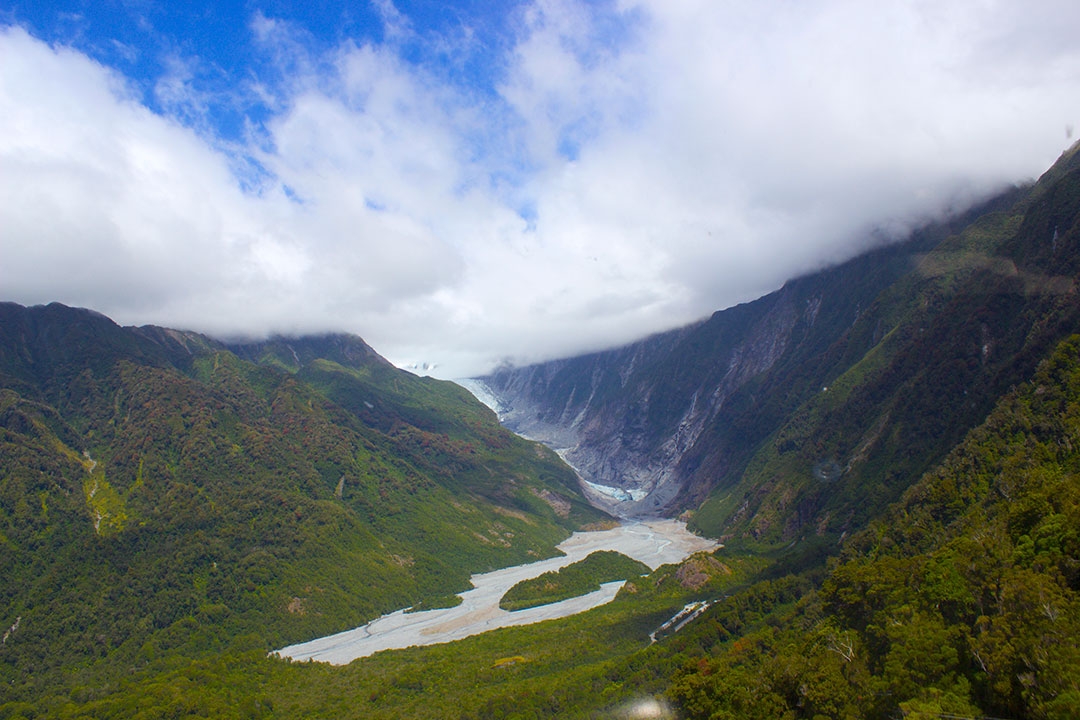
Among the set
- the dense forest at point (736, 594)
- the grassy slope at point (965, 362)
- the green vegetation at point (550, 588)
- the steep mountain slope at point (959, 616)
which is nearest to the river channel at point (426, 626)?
the green vegetation at point (550, 588)

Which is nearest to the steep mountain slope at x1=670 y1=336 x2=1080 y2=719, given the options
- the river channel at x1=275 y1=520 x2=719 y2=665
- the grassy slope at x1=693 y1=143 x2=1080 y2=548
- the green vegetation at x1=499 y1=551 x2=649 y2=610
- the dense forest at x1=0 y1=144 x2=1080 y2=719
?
the dense forest at x1=0 y1=144 x2=1080 y2=719

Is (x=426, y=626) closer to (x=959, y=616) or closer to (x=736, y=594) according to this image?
(x=736, y=594)

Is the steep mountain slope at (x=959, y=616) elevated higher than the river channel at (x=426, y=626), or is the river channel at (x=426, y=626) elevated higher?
the steep mountain slope at (x=959, y=616)

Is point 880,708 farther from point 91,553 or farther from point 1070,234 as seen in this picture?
point 91,553

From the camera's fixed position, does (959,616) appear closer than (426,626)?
Yes

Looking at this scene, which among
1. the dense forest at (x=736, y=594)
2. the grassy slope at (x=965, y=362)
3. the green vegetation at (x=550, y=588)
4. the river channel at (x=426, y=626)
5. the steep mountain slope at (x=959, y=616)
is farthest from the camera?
the green vegetation at (x=550, y=588)

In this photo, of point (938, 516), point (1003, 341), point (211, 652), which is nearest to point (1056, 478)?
point (938, 516)

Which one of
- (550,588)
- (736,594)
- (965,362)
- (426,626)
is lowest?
(550,588)

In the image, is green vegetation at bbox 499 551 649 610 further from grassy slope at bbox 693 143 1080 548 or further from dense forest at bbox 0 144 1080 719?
grassy slope at bbox 693 143 1080 548

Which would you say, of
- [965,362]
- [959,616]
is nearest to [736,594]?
[959,616]

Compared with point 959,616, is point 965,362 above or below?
above

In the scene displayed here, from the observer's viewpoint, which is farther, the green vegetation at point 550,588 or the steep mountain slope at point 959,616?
the green vegetation at point 550,588

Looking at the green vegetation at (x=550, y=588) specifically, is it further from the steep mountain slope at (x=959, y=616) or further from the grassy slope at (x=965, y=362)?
the steep mountain slope at (x=959, y=616)
